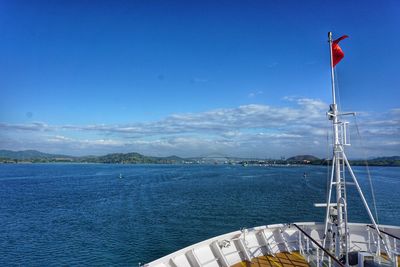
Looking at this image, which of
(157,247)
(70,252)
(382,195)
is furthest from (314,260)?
(382,195)

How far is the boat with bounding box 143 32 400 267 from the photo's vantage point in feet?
35.0

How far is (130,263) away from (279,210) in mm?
28991

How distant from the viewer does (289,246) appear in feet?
46.7

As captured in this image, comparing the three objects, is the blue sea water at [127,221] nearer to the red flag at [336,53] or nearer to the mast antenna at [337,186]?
the mast antenna at [337,186]

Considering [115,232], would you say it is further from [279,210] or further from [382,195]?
[382,195]

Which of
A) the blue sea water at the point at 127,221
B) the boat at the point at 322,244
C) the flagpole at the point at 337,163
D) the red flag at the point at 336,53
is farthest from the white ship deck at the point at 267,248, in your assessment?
the blue sea water at the point at 127,221

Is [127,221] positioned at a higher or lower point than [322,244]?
lower

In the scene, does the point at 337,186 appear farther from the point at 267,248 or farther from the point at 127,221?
the point at 127,221

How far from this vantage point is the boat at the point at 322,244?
10656 mm

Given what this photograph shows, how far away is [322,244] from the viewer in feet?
38.5

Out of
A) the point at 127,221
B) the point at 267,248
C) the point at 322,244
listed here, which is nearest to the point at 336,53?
the point at 322,244

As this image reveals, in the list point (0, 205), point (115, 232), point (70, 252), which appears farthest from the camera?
point (0, 205)

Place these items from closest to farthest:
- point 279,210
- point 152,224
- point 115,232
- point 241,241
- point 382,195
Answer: point 241,241 → point 115,232 → point 152,224 → point 279,210 → point 382,195

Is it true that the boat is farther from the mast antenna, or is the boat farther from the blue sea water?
the blue sea water
